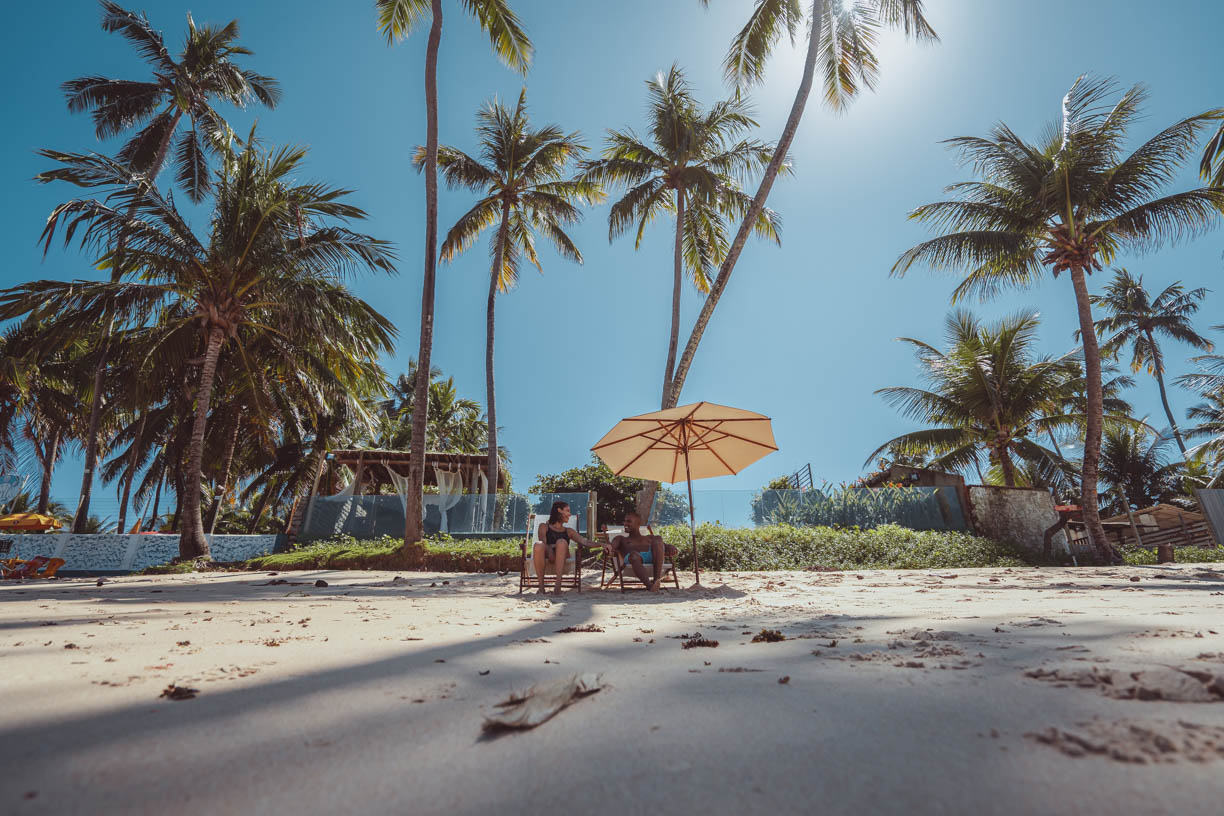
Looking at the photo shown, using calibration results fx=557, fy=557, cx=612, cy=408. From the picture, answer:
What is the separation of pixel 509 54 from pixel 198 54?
9.79m

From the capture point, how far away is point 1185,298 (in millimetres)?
25906

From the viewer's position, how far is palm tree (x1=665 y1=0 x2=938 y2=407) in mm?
10867

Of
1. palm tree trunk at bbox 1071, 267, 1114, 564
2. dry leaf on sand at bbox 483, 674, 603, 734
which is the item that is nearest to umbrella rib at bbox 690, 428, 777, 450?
dry leaf on sand at bbox 483, 674, 603, 734

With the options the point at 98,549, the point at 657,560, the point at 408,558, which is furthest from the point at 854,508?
the point at 98,549

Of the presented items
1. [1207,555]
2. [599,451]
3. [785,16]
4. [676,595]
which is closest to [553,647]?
[676,595]

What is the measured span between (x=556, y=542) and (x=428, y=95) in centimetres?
969

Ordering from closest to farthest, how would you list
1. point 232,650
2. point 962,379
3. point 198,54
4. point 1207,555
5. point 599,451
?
point 232,650
point 599,451
point 1207,555
point 198,54
point 962,379

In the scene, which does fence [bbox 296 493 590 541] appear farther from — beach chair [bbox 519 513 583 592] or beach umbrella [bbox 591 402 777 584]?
beach umbrella [bbox 591 402 777 584]

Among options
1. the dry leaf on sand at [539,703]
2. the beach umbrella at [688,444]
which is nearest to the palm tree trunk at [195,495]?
the beach umbrella at [688,444]

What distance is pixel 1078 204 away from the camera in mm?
11664

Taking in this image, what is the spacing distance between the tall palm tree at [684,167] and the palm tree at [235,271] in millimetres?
6319

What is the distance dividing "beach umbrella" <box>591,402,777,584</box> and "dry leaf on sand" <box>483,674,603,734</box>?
4796mm

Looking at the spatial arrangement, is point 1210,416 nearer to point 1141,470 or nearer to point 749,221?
point 1141,470

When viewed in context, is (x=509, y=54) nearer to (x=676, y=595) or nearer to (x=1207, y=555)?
(x=676, y=595)
